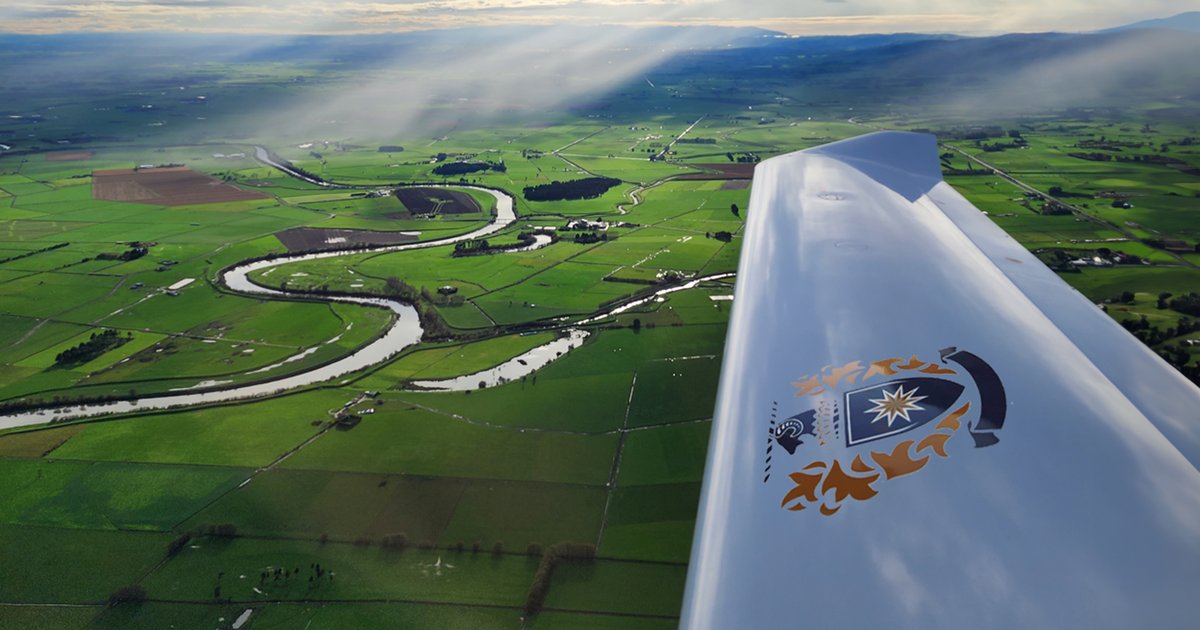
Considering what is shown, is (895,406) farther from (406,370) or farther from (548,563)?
(406,370)

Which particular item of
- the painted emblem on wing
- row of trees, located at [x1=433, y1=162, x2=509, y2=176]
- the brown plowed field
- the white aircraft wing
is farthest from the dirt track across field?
the painted emblem on wing

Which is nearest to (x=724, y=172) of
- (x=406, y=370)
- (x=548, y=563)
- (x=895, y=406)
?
(x=406, y=370)

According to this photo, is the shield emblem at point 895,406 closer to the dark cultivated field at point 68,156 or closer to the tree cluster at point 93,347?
the tree cluster at point 93,347

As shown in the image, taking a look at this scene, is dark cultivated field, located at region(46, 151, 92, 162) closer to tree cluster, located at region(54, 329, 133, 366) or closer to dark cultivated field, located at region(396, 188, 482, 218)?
dark cultivated field, located at region(396, 188, 482, 218)

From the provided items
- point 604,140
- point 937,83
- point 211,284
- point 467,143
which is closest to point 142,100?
point 467,143

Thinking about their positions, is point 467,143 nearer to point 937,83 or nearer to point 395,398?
point 395,398
